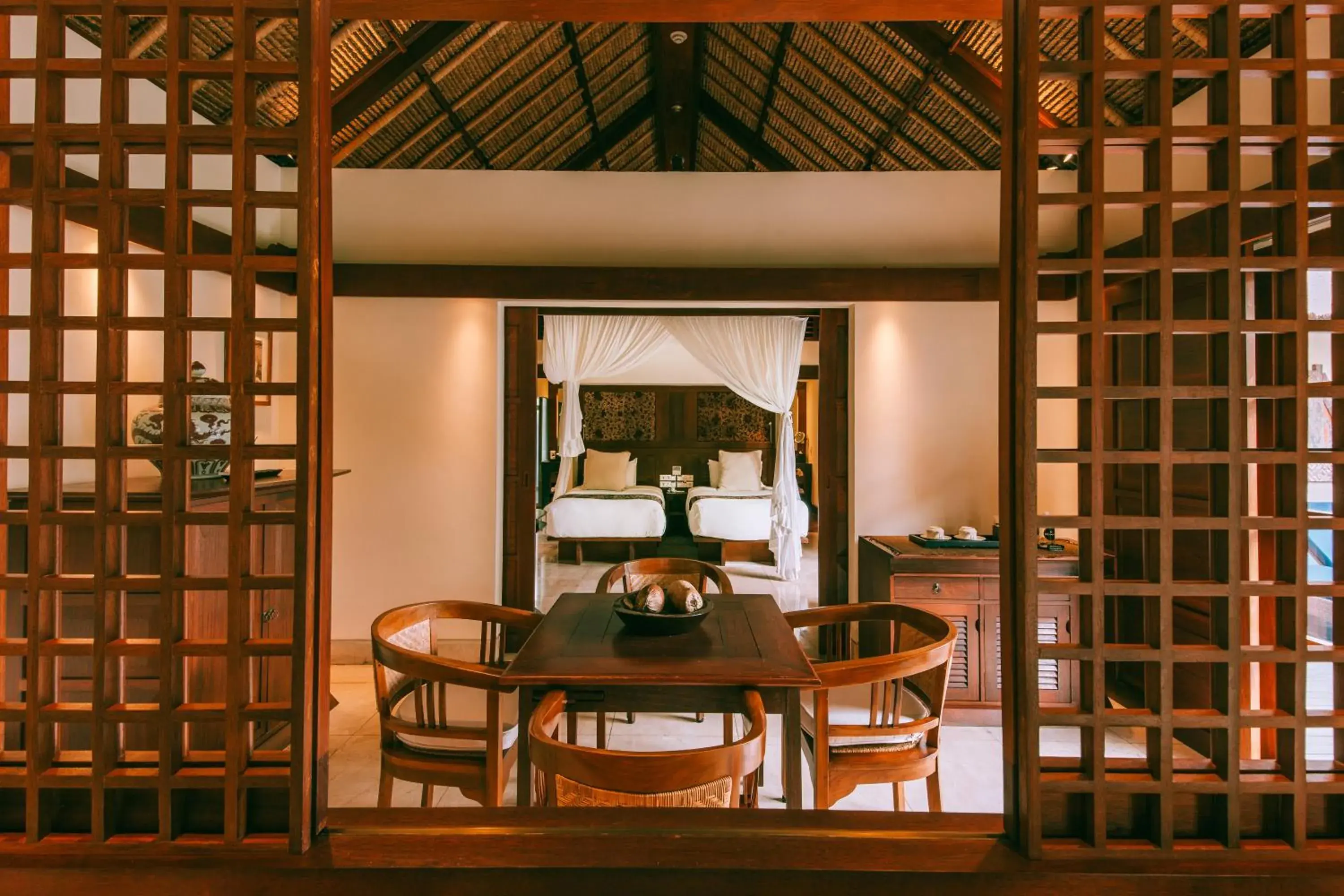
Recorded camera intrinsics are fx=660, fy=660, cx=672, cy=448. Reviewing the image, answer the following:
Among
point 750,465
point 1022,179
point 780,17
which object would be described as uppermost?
point 780,17

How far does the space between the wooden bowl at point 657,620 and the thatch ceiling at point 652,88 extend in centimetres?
281

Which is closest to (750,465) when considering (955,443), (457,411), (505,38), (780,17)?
(955,443)

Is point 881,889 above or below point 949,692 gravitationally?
above

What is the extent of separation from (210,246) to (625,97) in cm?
418

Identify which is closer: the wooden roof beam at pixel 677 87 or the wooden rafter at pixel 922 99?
the wooden rafter at pixel 922 99

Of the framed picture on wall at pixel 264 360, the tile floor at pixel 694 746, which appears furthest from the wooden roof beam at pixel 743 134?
the tile floor at pixel 694 746

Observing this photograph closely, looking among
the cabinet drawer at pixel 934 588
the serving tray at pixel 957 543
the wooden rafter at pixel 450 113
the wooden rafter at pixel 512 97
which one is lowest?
the cabinet drawer at pixel 934 588

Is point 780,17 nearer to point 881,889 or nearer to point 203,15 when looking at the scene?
point 203,15

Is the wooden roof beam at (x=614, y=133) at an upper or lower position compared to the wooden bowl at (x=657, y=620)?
upper

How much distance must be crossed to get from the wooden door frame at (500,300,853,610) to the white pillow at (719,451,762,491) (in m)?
3.60

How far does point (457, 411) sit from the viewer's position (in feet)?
13.5

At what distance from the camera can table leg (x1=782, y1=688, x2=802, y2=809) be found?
189 cm

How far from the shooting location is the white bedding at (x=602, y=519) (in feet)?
22.1

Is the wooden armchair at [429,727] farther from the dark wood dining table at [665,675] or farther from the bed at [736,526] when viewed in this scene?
the bed at [736,526]
